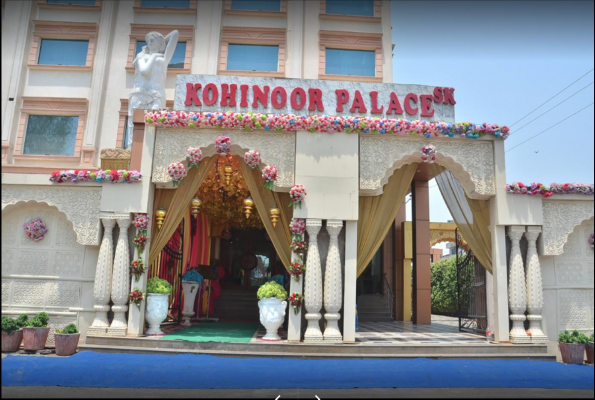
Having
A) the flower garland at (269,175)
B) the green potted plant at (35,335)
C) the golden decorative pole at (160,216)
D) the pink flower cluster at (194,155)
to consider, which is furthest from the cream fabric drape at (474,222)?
the green potted plant at (35,335)

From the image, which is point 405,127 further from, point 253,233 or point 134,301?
point 253,233

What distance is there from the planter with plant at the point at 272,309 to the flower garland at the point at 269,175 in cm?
165

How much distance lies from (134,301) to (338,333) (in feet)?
10.6

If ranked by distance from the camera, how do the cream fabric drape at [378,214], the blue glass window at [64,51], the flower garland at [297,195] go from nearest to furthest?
the flower garland at [297,195], the cream fabric drape at [378,214], the blue glass window at [64,51]

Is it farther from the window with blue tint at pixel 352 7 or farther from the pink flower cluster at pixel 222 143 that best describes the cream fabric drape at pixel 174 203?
the window with blue tint at pixel 352 7

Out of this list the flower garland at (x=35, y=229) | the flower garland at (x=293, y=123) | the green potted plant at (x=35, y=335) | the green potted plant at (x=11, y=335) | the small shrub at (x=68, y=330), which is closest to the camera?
the green potted plant at (x=11, y=335)

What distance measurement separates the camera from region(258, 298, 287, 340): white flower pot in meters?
7.29

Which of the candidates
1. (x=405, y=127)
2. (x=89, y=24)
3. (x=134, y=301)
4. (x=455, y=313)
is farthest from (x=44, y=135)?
(x=455, y=313)

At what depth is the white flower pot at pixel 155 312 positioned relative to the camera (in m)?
7.46

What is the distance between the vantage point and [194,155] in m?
7.65

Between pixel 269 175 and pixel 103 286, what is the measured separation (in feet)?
10.2

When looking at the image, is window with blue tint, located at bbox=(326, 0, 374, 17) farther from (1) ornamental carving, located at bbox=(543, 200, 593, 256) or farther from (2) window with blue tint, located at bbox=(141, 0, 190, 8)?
(1) ornamental carving, located at bbox=(543, 200, 593, 256)

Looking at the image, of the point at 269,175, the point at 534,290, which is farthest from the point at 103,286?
the point at 534,290

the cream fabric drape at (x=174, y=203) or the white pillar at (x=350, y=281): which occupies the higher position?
the cream fabric drape at (x=174, y=203)
